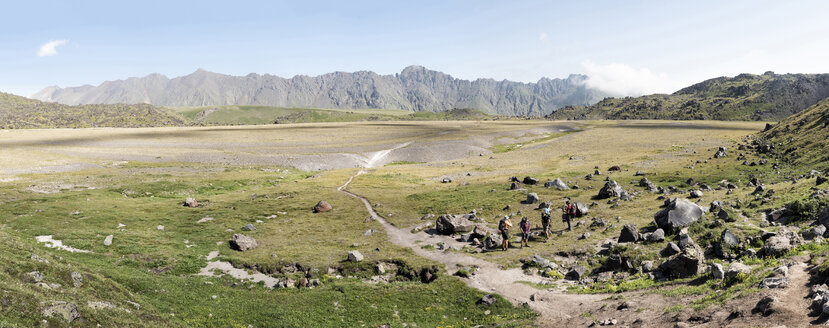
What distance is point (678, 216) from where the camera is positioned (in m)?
35.4

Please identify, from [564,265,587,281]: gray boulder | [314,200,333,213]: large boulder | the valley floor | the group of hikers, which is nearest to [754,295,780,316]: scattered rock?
the valley floor

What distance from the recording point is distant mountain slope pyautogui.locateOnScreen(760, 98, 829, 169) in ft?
221

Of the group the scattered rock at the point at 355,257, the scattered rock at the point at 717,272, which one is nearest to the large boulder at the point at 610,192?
the scattered rock at the point at 717,272

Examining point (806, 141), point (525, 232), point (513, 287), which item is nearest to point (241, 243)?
point (513, 287)

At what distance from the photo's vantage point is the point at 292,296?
29453 millimetres

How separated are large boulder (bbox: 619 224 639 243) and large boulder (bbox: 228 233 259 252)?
126ft

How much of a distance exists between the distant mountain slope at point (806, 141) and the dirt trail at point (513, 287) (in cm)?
5996

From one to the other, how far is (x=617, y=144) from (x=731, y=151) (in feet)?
141

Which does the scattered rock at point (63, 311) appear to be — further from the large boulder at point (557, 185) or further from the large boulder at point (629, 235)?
the large boulder at point (557, 185)

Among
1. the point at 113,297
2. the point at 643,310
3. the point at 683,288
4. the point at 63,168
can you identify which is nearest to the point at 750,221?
the point at 683,288

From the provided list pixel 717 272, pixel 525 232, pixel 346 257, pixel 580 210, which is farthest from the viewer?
pixel 580 210

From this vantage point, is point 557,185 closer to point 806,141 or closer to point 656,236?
point 656,236

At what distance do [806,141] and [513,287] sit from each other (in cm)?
9507

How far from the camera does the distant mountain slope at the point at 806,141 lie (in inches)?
2650
